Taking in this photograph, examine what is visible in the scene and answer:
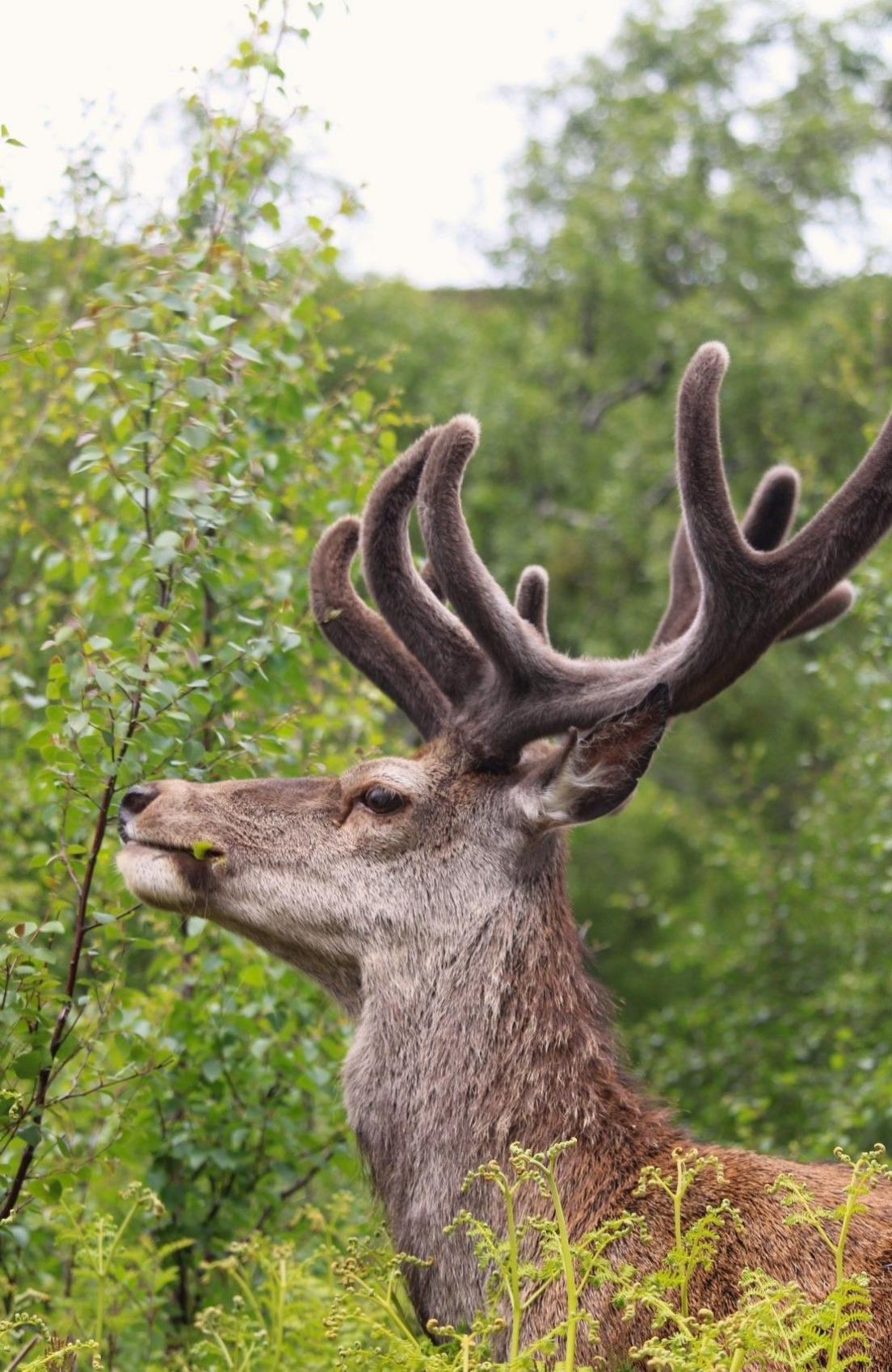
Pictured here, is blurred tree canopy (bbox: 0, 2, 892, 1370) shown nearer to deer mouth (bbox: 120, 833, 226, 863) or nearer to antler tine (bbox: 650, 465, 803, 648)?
deer mouth (bbox: 120, 833, 226, 863)

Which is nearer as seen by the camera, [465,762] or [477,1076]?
[477,1076]

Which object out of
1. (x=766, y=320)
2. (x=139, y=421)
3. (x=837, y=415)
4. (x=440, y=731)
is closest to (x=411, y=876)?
(x=440, y=731)

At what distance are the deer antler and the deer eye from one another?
0.24m

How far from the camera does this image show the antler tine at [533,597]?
17.7ft

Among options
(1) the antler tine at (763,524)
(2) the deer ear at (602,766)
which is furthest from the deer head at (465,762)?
(1) the antler tine at (763,524)

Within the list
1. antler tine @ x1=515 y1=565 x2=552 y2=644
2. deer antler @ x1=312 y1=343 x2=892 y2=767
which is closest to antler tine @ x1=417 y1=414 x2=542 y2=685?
deer antler @ x1=312 y1=343 x2=892 y2=767

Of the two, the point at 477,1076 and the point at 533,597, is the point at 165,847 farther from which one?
the point at 533,597

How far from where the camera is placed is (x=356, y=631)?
16.5ft

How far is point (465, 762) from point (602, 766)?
47 cm

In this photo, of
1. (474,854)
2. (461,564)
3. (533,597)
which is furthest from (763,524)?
(474,854)

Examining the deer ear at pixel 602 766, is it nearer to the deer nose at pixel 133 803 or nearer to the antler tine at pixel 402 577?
the antler tine at pixel 402 577

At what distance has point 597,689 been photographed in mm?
4504

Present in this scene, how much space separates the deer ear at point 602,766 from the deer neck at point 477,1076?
0.23m

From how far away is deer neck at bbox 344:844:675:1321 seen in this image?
4082mm
